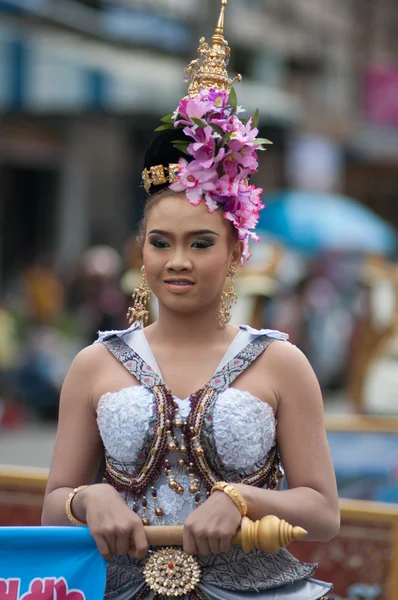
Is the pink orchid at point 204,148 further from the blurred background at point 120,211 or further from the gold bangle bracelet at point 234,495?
the blurred background at point 120,211

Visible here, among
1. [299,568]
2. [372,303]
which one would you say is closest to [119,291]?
[372,303]

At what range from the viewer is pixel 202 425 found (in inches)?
109

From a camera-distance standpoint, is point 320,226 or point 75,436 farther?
point 320,226

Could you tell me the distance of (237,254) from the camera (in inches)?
118

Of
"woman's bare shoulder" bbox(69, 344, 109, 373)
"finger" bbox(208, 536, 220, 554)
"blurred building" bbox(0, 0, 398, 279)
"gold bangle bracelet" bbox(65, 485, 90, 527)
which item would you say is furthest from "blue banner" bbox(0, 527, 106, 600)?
"blurred building" bbox(0, 0, 398, 279)

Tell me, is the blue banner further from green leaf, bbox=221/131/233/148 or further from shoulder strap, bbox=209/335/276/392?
green leaf, bbox=221/131/233/148

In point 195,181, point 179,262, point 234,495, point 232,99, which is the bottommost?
point 234,495

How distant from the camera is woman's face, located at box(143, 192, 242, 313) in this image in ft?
9.34

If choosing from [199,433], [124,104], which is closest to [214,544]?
[199,433]

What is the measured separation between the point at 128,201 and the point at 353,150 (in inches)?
307

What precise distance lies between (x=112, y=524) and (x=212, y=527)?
0.74ft

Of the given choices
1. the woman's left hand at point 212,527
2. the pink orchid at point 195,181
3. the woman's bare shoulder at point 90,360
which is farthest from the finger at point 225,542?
the pink orchid at point 195,181

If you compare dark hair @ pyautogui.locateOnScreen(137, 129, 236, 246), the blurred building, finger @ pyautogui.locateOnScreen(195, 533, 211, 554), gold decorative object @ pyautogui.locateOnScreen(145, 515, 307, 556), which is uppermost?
the blurred building

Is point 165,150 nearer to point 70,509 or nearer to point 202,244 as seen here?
point 202,244
